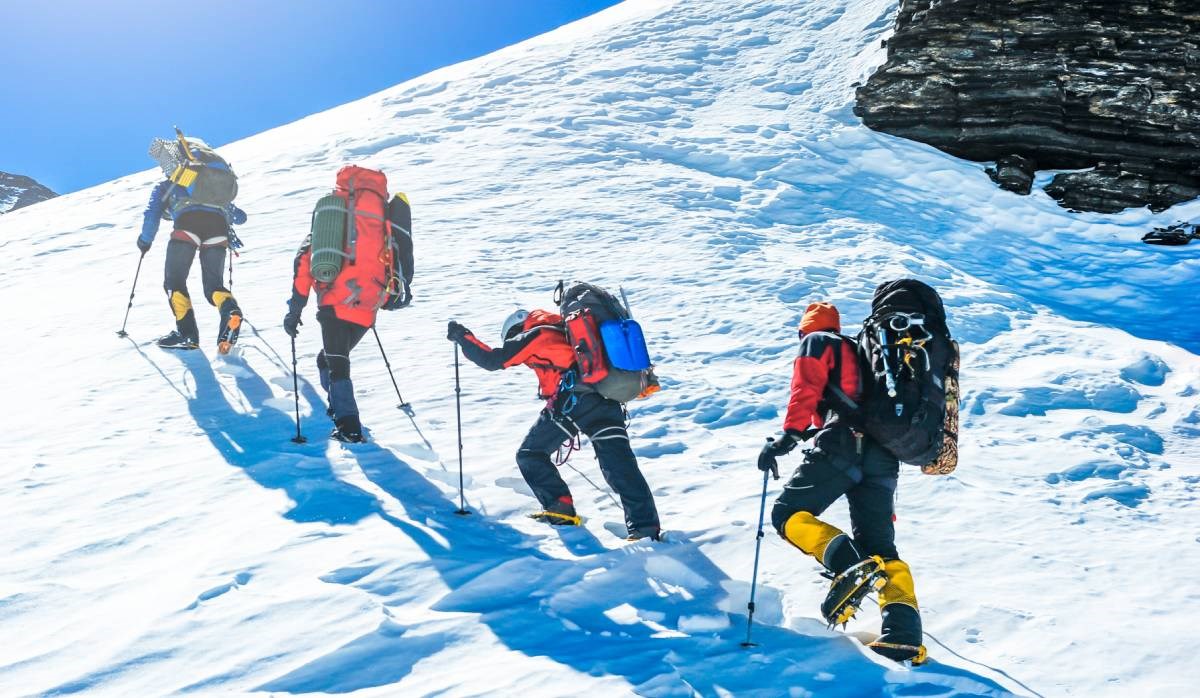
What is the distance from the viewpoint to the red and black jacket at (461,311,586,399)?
17.4 feet

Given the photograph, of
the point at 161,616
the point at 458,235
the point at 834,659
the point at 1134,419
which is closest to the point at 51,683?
the point at 161,616

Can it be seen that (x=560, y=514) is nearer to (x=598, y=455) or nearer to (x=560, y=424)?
(x=598, y=455)

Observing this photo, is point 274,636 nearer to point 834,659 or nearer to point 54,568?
point 54,568

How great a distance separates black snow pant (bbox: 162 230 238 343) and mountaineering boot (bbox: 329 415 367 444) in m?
2.81

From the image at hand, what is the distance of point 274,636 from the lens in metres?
3.70

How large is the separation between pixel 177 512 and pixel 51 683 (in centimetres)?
194

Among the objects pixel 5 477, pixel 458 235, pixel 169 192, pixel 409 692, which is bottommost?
pixel 409 692

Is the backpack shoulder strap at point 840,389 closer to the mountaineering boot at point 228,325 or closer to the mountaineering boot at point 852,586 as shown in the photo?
the mountaineering boot at point 852,586

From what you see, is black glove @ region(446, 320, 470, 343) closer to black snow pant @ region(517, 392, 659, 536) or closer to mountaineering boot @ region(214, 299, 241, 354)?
black snow pant @ region(517, 392, 659, 536)

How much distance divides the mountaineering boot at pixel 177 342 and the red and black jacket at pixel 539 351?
15.4 ft

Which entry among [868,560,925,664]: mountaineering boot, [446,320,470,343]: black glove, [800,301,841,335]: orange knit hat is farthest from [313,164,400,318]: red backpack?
[868,560,925,664]: mountaineering boot

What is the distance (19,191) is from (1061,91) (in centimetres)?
16292

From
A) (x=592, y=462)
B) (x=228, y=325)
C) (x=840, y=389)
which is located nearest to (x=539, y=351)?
(x=592, y=462)

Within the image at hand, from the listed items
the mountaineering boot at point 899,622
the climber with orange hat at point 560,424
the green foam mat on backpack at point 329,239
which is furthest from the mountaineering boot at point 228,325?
the mountaineering boot at point 899,622
